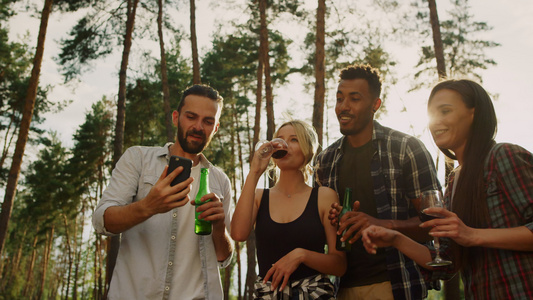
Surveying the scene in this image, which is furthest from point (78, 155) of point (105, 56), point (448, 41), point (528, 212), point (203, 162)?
point (528, 212)

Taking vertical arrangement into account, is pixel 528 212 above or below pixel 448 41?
below

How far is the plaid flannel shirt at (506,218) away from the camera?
7.06ft

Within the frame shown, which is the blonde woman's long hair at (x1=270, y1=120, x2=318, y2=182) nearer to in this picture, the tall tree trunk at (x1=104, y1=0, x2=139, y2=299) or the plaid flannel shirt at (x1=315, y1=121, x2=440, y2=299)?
the plaid flannel shirt at (x1=315, y1=121, x2=440, y2=299)

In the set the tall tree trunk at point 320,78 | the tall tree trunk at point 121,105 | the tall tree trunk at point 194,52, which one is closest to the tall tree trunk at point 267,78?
the tall tree trunk at point 194,52

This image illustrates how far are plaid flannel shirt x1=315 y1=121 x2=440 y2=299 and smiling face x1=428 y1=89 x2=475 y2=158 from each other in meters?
0.70

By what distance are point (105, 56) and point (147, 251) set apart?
44.3 feet

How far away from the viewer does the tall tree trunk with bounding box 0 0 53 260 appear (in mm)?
10969

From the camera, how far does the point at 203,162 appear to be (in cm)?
362

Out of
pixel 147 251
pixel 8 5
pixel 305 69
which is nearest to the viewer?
pixel 147 251

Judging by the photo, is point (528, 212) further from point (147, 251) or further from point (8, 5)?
point (8, 5)

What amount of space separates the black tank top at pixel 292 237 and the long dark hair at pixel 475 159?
104 centimetres

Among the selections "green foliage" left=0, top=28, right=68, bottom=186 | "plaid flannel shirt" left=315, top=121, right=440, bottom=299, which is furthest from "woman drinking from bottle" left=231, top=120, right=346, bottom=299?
"green foliage" left=0, top=28, right=68, bottom=186

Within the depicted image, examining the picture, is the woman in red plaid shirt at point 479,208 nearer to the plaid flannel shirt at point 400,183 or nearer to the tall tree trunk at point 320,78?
the plaid flannel shirt at point 400,183

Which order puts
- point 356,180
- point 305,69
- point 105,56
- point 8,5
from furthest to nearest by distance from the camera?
point 305,69 < point 105,56 < point 8,5 < point 356,180
